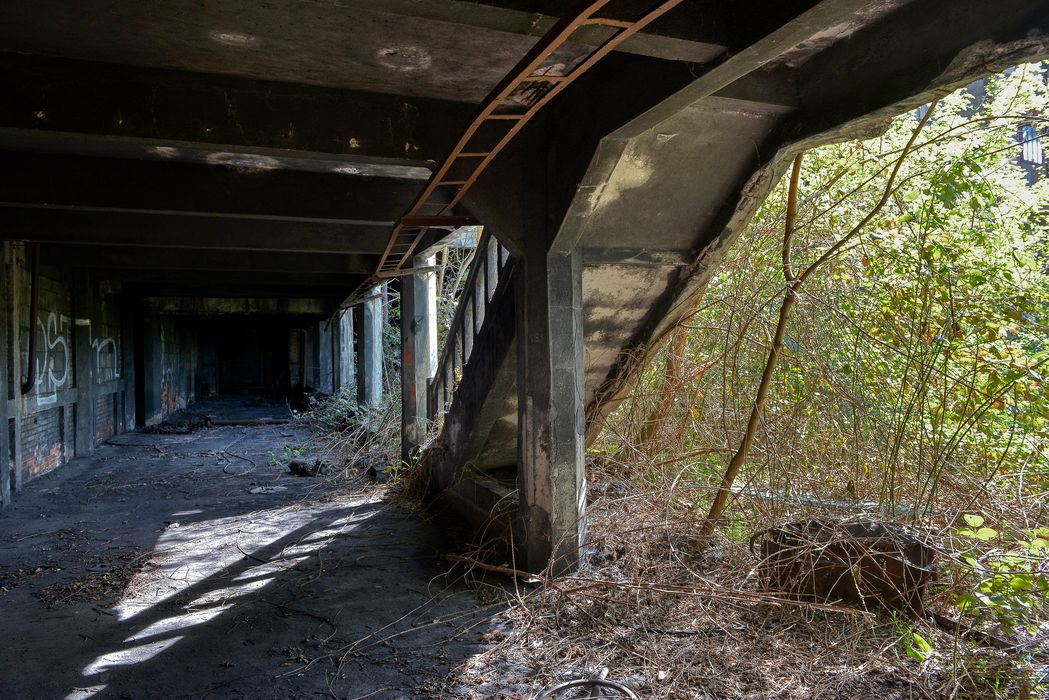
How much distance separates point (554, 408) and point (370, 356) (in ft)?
32.1

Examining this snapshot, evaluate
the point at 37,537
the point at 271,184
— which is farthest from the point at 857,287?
the point at 37,537

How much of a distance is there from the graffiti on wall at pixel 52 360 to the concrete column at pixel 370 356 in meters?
5.04

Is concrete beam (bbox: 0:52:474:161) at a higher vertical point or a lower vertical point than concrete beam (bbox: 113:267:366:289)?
higher

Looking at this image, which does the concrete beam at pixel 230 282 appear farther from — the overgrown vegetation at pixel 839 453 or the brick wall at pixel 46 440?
the overgrown vegetation at pixel 839 453

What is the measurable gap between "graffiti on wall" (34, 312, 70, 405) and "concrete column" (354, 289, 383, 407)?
16.5 ft

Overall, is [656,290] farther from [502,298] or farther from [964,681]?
[964,681]

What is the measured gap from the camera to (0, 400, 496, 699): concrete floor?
12.8ft

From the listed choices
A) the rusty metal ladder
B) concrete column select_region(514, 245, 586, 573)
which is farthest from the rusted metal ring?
the rusty metal ladder

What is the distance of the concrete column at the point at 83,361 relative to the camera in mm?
12133

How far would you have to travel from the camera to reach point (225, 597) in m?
5.18

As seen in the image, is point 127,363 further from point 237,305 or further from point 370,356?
point 370,356

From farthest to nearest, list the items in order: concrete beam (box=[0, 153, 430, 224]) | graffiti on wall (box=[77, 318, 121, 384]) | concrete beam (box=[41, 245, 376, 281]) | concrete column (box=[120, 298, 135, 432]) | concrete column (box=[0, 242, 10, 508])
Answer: concrete column (box=[120, 298, 135, 432]) < graffiti on wall (box=[77, 318, 121, 384]) < concrete beam (box=[41, 245, 376, 281]) < concrete column (box=[0, 242, 10, 508]) < concrete beam (box=[0, 153, 430, 224])

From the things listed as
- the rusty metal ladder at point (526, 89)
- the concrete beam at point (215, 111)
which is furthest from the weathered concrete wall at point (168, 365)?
the concrete beam at point (215, 111)

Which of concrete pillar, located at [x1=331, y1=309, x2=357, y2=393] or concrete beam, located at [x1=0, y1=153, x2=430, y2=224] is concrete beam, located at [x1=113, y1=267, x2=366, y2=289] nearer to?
concrete pillar, located at [x1=331, y1=309, x2=357, y2=393]
